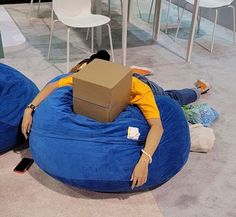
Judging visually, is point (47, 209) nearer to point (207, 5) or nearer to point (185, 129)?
point (185, 129)

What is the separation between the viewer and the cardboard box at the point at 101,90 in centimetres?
159

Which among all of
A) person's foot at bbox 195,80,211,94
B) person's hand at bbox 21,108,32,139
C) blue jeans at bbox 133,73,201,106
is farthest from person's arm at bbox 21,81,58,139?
person's foot at bbox 195,80,211,94

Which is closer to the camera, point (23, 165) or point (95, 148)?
point (95, 148)

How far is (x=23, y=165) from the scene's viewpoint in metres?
1.94

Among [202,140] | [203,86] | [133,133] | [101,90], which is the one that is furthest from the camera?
[203,86]

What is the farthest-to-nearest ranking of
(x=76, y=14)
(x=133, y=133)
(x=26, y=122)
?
1. (x=76, y=14)
2. (x=26, y=122)
3. (x=133, y=133)

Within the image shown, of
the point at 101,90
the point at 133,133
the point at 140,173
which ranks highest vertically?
the point at 101,90

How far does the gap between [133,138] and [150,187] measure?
0.33 m

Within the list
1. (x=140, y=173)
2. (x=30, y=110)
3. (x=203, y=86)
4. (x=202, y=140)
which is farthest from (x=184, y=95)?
(x=30, y=110)

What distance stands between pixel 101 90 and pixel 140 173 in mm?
441

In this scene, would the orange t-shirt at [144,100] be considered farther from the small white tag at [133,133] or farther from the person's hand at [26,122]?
the person's hand at [26,122]

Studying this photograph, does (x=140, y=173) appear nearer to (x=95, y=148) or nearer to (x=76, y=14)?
(x=95, y=148)

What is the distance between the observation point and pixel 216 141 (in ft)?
7.36

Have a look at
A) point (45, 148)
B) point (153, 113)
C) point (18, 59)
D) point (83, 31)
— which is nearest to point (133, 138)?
point (153, 113)
